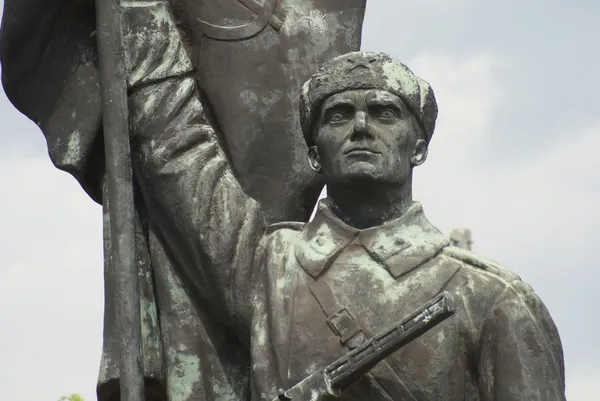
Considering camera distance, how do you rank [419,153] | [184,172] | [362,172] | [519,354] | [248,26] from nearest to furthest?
[519,354] < [362,172] < [419,153] < [184,172] < [248,26]

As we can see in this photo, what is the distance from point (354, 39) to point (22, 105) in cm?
153

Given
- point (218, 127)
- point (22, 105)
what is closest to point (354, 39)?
point (218, 127)

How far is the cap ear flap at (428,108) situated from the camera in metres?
11.0

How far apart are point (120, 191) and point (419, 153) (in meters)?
1.31

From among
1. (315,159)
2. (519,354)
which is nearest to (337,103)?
(315,159)

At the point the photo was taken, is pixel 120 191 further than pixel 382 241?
Yes

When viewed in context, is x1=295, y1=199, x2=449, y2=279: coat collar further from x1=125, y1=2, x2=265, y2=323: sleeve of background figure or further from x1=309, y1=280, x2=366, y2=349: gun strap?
x1=125, y1=2, x2=265, y2=323: sleeve of background figure

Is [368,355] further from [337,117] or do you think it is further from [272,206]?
[272,206]

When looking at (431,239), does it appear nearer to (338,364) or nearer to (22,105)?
(338,364)

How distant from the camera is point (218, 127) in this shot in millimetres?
11727

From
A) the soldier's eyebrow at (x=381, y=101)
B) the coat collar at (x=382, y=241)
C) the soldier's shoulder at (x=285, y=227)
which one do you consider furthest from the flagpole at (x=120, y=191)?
the soldier's eyebrow at (x=381, y=101)

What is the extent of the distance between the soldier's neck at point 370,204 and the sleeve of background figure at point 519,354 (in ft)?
2.07

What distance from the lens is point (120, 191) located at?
11.3m

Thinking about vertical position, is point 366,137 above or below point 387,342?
above
